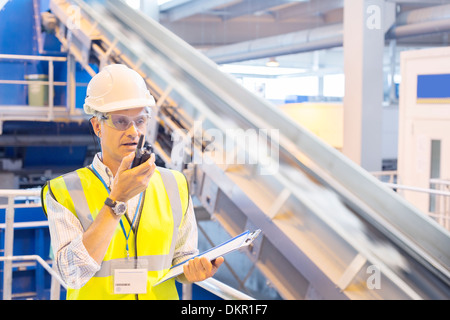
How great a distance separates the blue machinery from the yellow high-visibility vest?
105 cm

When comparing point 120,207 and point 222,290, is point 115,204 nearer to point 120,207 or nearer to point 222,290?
point 120,207

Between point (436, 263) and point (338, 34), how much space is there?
7.21 metres

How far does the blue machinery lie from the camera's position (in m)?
2.26

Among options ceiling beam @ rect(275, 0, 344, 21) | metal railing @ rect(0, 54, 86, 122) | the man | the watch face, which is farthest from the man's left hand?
ceiling beam @ rect(275, 0, 344, 21)

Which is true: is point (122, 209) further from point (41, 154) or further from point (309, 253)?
point (41, 154)

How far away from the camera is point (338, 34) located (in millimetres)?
8992

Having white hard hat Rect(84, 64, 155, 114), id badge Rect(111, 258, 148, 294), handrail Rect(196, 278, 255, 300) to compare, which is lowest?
handrail Rect(196, 278, 255, 300)

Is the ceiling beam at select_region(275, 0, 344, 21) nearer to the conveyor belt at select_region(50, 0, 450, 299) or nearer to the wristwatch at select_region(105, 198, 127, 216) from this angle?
the conveyor belt at select_region(50, 0, 450, 299)

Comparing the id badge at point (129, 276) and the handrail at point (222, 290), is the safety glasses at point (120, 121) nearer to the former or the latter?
the id badge at point (129, 276)

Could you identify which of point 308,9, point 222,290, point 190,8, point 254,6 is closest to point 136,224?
point 222,290

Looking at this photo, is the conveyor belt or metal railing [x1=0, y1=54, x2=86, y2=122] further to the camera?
metal railing [x1=0, y1=54, x2=86, y2=122]

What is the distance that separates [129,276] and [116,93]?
0.45m

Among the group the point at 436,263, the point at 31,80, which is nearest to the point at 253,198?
the point at 436,263

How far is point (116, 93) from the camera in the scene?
4.13 ft
